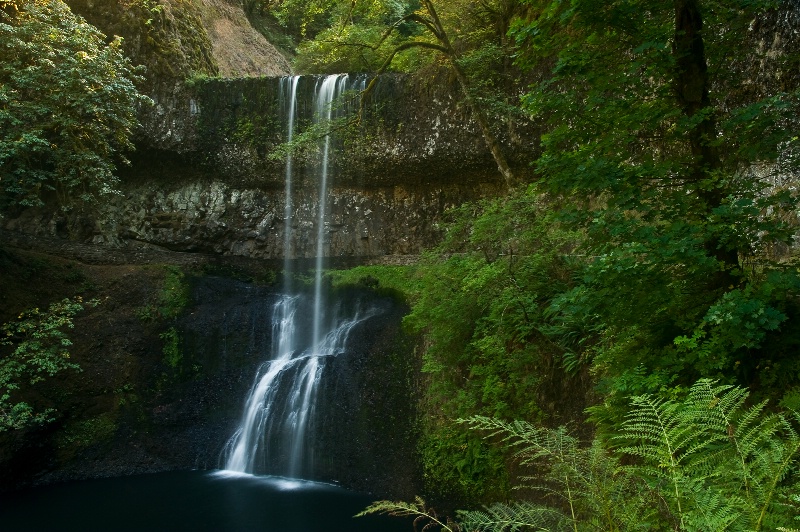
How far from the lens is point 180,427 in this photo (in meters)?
12.5

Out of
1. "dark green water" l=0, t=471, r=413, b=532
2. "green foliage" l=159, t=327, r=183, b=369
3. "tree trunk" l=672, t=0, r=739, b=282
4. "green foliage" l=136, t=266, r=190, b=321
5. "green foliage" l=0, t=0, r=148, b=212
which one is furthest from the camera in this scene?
"green foliage" l=136, t=266, r=190, b=321

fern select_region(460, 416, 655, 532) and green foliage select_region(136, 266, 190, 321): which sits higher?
green foliage select_region(136, 266, 190, 321)

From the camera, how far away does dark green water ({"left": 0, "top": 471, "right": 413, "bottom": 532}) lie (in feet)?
31.0

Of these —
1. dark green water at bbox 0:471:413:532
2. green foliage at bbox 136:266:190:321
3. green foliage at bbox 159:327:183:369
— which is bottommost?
dark green water at bbox 0:471:413:532

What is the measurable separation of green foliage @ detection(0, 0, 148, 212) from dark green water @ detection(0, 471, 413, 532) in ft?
18.9

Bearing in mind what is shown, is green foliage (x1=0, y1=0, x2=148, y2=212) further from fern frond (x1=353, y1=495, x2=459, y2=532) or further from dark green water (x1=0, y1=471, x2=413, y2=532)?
fern frond (x1=353, y1=495, x2=459, y2=532)

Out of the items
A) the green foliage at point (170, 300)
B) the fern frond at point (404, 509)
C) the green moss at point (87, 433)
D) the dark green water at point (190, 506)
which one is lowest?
the dark green water at point (190, 506)

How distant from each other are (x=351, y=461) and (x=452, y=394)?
266 centimetres

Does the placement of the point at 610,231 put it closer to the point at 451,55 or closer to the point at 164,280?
the point at 451,55

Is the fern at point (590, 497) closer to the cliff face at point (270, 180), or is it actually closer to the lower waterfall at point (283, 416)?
the lower waterfall at point (283, 416)

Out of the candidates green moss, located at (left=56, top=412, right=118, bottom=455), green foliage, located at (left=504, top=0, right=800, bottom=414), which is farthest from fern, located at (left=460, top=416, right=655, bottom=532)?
green moss, located at (left=56, top=412, right=118, bottom=455)

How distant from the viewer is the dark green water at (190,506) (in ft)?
31.0

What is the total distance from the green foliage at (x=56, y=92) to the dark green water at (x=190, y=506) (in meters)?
5.77

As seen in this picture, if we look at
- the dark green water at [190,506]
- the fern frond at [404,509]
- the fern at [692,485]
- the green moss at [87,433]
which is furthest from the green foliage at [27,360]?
the fern at [692,485]
